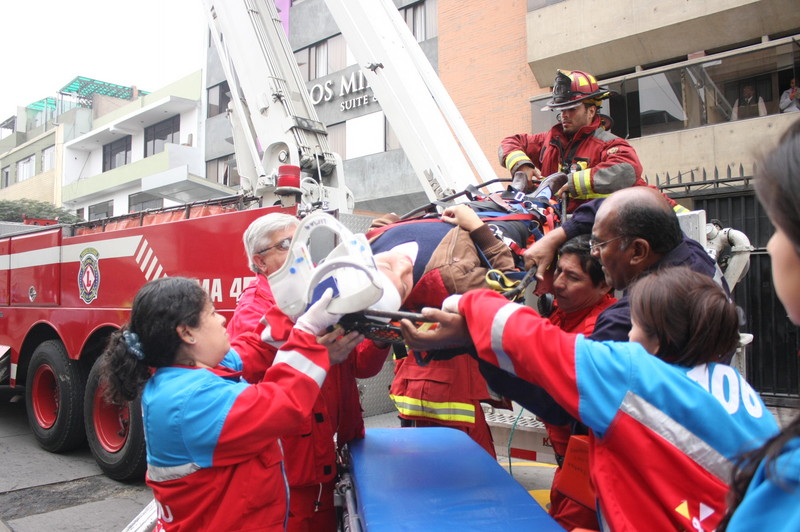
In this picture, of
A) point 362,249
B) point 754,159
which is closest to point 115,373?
point 362,249

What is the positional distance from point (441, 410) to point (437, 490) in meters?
1.45

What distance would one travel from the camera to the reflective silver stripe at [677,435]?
135 cm

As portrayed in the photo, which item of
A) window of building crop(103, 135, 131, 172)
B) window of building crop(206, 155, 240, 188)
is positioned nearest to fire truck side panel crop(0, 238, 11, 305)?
window of building crop(206, 155, 240, 188)

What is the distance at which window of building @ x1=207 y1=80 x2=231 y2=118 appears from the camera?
25109 mm

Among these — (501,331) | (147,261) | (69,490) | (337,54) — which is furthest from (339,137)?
(501,331)

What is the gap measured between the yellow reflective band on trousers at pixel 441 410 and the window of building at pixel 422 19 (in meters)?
15.5

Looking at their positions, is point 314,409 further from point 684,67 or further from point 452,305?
point 684,67

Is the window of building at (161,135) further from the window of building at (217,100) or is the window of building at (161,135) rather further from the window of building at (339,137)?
the window of building at (339,137)

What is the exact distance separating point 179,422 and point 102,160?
3535cm

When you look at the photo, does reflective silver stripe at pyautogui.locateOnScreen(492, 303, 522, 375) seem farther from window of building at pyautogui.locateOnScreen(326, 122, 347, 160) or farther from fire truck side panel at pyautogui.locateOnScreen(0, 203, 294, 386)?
window of building at pyautogui.locateOnScreen(326, 122, 347, 160)

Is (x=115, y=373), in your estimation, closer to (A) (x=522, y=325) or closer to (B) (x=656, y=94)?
(A) (x=522, y=325)

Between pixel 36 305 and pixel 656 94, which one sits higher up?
pixel 656 94

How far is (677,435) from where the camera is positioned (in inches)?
53.4

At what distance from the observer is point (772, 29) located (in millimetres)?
10234
